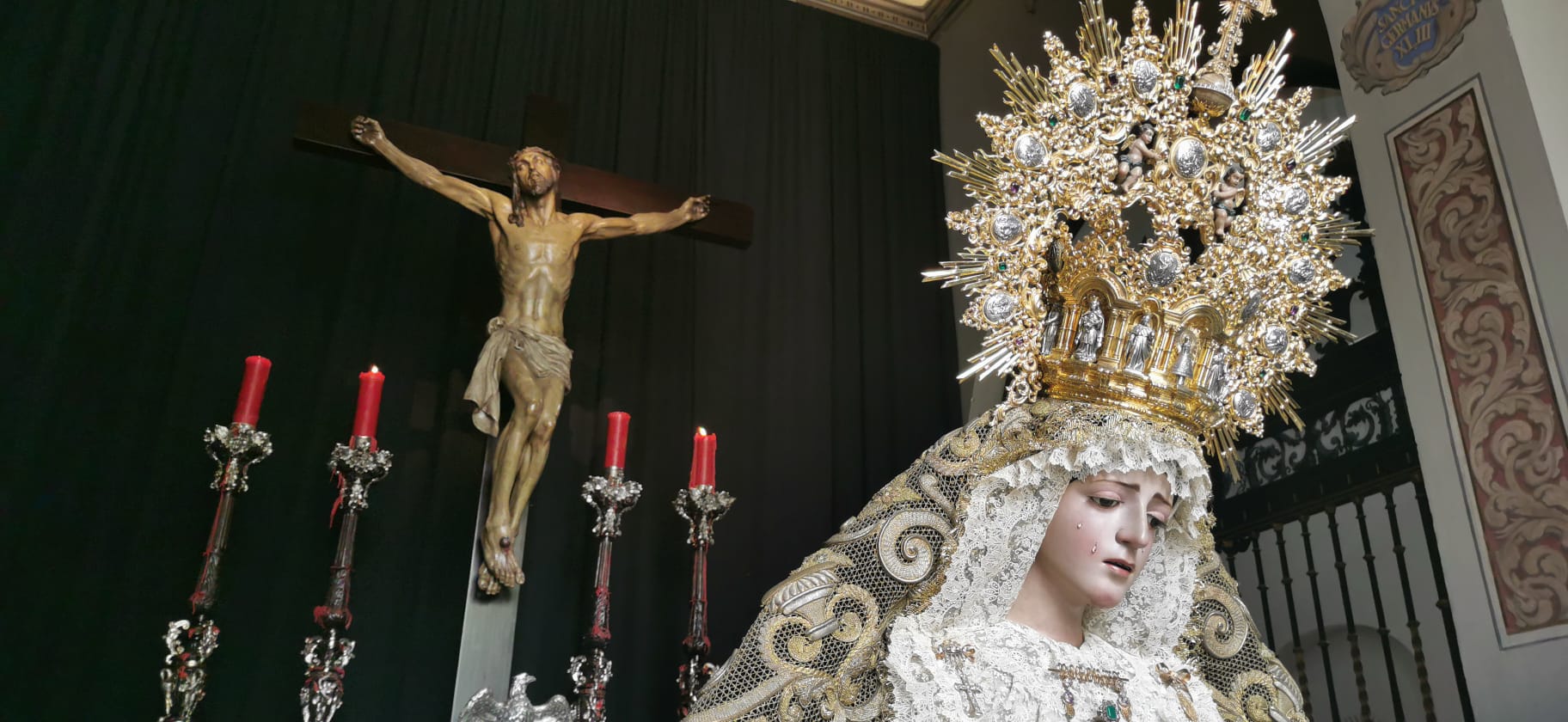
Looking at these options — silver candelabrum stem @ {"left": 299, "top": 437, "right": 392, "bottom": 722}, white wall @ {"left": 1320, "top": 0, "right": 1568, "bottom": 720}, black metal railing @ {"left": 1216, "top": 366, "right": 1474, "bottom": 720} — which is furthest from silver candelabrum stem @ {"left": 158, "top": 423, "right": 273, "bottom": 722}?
white wall @ {"left": 1320, "top": 0, "right": 1568, "bottom": 720}

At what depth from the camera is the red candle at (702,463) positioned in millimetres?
3062

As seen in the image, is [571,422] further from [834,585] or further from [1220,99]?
[1220,99]

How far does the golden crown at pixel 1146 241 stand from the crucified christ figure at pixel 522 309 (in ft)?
4.17

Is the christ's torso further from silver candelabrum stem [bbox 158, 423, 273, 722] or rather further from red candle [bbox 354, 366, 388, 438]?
silver candelabrum stem [bbox 158, 423, 273, 722]

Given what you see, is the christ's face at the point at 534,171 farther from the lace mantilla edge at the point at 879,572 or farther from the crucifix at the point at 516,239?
the lace mantilla edge at the point at 879,572

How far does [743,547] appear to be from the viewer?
13.4 feet

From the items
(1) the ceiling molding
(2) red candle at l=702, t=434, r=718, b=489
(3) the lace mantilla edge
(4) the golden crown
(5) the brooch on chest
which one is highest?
(1) the ceiling molding

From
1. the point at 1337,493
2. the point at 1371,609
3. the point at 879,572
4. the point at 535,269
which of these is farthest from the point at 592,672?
the point at 1371,609

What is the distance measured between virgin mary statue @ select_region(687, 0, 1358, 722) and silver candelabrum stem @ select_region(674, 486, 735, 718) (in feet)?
1.90

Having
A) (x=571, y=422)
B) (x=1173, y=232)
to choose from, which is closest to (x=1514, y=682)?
(x=1173, y=232)

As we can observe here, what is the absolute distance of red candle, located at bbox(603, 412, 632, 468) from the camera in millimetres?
3055

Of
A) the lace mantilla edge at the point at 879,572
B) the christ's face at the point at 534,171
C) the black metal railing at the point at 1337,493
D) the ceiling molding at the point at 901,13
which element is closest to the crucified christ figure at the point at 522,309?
the christ's face at the point at 534,171

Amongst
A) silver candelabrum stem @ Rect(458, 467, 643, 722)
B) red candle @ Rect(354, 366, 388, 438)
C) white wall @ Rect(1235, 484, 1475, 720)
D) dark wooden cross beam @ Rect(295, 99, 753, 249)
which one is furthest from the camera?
white wall @ Rect(1235, 484, 1475, 720)

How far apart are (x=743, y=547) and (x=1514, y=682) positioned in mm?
2367
